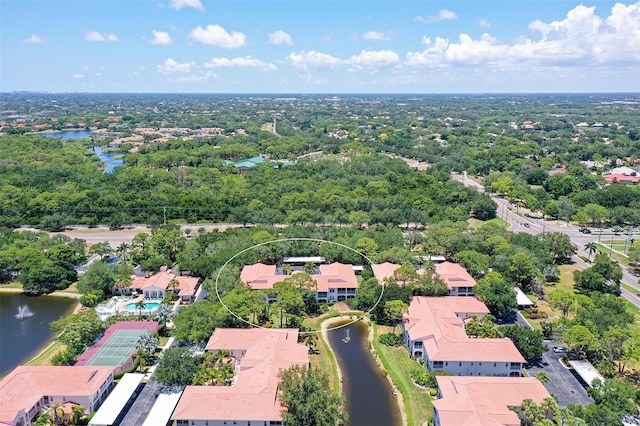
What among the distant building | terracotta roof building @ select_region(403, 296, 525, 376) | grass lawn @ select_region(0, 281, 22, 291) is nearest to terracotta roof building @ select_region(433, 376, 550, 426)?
terracotta roof building @ select_region(403, 296, 525, 376)

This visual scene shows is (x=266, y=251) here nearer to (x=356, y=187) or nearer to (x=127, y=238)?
(x=127, y=238)

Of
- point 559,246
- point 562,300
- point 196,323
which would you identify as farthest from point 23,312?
point 559,246

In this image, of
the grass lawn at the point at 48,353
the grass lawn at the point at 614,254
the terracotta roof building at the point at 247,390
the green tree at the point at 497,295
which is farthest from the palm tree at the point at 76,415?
the grass lawn at the point at 614,254

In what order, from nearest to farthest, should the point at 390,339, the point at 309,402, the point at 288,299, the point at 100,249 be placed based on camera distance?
the point at 309,402, the point at 390,339, the point at 288,299, the point at 100,249

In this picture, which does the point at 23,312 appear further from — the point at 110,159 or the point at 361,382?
the point at 110,159

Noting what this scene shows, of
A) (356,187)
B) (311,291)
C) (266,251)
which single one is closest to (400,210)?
(356,187)

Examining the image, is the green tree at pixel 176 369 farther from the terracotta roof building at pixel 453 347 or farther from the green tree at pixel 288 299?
the terracotta roof building at pixel 453 347

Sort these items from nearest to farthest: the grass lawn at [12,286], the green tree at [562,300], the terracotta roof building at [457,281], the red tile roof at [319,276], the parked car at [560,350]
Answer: the parked car at [560,350]
the green tree at [562,300]
the red tile roof at [319,276]
the terracotta roof building at [457,281]
the grass lawn at [12,286]
